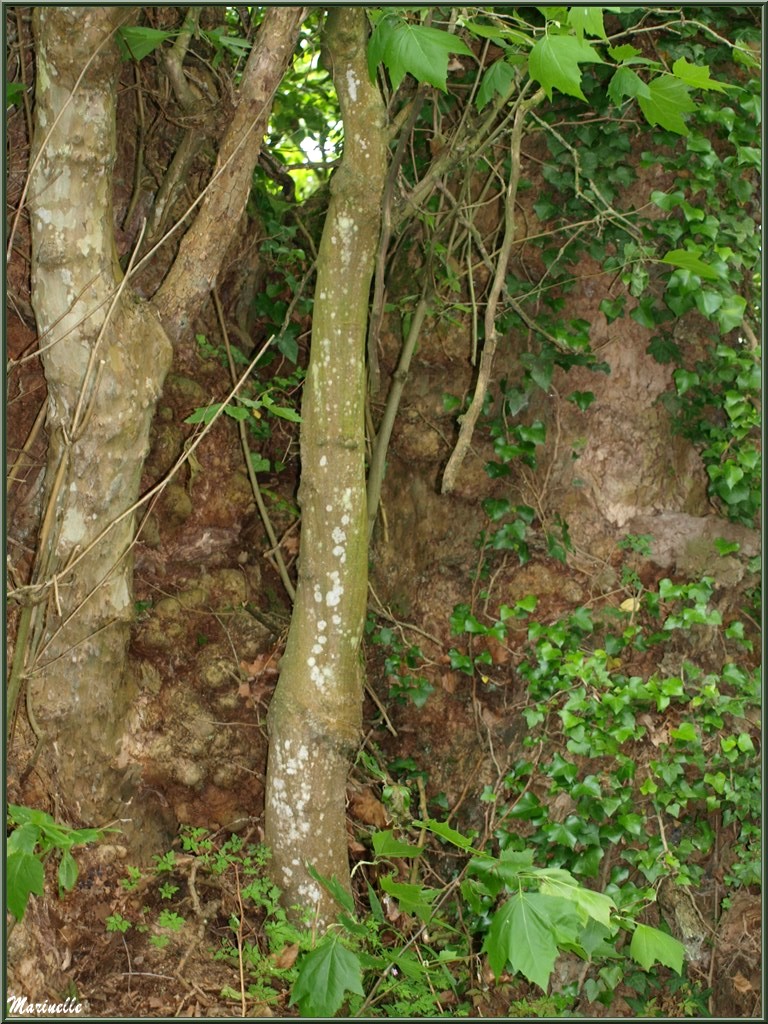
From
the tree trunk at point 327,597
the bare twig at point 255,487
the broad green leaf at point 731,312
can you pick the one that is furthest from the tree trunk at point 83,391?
the broad green leaf at point 731,312

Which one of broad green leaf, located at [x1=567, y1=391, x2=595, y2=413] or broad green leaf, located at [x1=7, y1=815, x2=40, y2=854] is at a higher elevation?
broad green leaf, located at [x1=567, y1=391, x2=595, y2=413]

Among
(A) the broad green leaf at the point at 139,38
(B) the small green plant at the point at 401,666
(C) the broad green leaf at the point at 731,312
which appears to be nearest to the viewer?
(A) the broad green leaf at the point at 139,38

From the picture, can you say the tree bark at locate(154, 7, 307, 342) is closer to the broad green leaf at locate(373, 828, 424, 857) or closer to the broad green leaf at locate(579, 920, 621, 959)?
the broad green leaf at locate(373, 828, 424, 857)

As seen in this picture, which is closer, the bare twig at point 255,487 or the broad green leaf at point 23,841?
the broad green leaf at point 23,841

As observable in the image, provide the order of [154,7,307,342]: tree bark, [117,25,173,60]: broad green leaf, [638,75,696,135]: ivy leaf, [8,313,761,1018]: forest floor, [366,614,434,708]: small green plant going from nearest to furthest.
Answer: [638,75,696,135]: ivy leaf
[117,25,173,60]: broad green leaf
[154,7,307,342]: tree bark
[8,313,761,1018]: forest floor
[366,614,434,708]: small green plant

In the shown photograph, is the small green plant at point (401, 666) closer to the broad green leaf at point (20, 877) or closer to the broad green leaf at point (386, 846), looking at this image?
the broad green leaf at point (386, 846)

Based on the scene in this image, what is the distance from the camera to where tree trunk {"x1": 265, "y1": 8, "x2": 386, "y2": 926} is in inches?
110

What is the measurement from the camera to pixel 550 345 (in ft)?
12.0

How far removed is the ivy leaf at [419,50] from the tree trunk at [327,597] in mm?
716

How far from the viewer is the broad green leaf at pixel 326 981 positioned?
7.07ft

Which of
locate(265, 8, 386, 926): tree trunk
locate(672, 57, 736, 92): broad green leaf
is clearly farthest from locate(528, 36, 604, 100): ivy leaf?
locate(265, 8, 386, 926): tree trunk

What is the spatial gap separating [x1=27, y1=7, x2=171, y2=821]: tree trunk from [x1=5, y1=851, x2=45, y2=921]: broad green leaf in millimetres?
812

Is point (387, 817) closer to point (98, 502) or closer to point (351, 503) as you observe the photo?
point (351, 503)

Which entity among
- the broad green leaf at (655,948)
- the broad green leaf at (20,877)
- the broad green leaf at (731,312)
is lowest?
the broad green leaf at (655,948)
